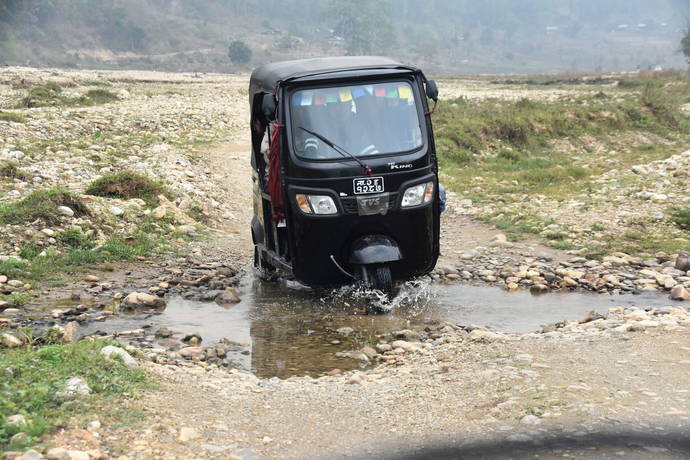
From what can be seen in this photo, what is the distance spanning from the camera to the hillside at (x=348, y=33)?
93.8 meters

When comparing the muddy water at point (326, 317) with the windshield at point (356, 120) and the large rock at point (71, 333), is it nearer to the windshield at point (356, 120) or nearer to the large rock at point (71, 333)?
the large rock at point (71, 333)

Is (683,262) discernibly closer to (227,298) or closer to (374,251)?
(374,251)

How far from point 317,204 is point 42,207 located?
13.6ft

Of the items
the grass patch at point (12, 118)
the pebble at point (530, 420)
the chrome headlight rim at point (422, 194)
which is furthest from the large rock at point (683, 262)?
the grass patch at point (12, 118)

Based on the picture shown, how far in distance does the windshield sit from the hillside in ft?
247

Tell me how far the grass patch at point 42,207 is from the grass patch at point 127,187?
1.27 meters

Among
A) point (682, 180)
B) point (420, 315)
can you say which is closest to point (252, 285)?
point (420, 315)

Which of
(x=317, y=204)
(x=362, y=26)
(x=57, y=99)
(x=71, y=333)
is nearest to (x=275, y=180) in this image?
(x=317, y=204)

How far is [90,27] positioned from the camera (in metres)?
99.5

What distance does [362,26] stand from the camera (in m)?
115

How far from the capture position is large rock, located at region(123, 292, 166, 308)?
26.7 feet

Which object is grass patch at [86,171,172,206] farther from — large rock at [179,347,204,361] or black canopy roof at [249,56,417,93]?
large rock at [179,347,204,361]

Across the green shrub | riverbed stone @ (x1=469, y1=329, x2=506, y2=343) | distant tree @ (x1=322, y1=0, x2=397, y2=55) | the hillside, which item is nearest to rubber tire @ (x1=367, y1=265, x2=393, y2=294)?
riverbed stone @ (x1=469, y1=329, x2=506, y2=343)

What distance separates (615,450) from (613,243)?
666 centimetres
